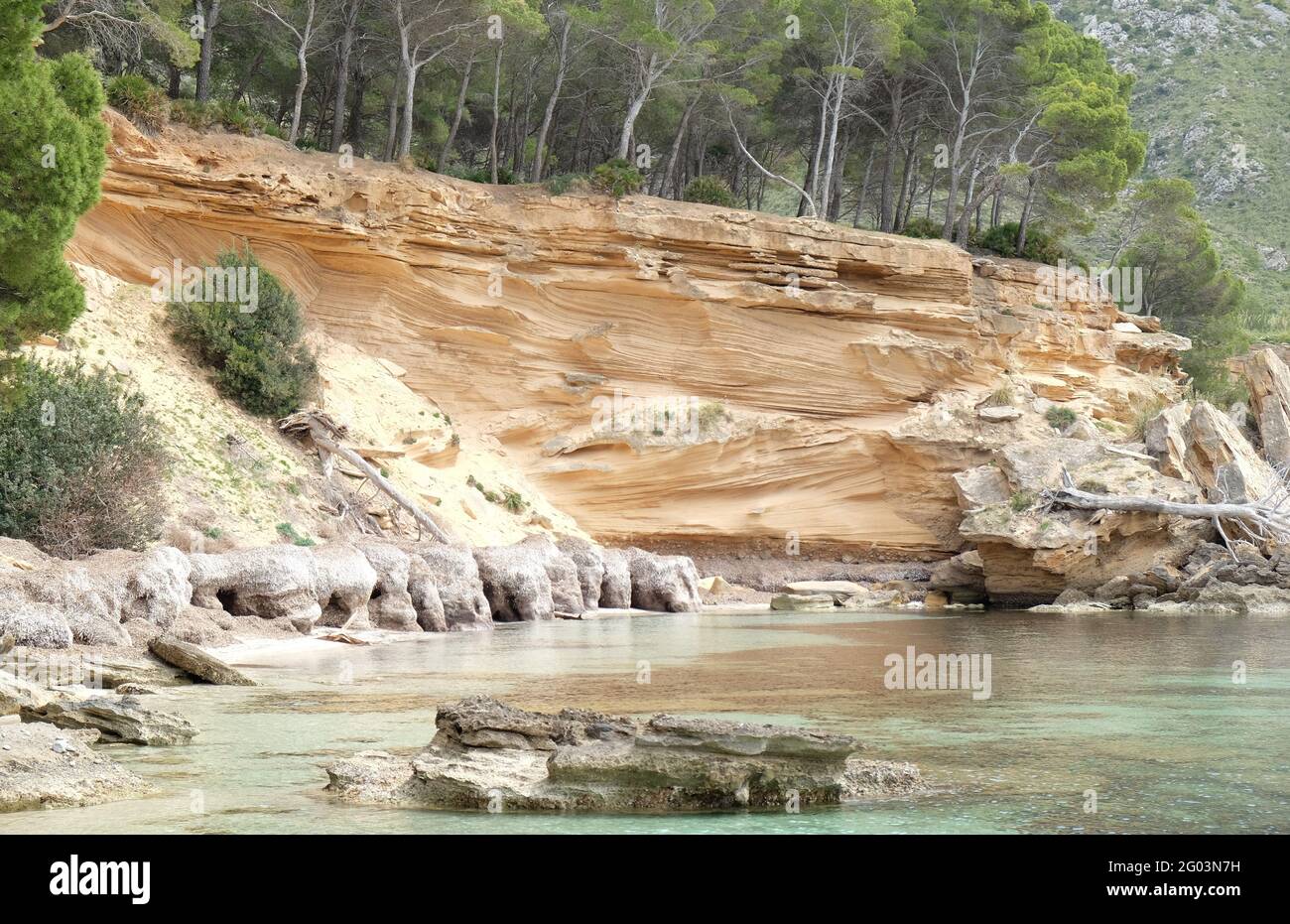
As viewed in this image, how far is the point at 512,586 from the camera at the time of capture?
24.8 meters

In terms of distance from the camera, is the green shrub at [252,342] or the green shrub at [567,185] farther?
the green shrub at [567,185]

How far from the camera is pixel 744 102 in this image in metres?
39.0

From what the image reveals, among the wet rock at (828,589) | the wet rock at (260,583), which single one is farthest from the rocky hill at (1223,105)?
the wet rock at (260,583)

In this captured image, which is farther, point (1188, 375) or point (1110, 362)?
point (1188, 375)

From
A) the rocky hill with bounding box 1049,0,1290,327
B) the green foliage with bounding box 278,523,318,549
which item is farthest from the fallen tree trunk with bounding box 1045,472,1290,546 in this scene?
the rocky hill with bounding box 1049,0,1290,327

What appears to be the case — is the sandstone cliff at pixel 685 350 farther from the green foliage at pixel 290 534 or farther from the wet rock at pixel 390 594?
the wet rock at pixel 390 594

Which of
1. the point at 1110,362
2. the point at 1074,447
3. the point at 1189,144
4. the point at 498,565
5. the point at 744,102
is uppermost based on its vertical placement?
the point at 1189,144

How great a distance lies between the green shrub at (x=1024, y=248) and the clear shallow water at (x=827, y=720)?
23494mm

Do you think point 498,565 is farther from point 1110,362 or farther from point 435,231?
point 1110,362

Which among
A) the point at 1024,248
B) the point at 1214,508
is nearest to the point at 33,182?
the point at 1214,508

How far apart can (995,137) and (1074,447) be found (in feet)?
45.8

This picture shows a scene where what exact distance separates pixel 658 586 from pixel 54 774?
23.1 m

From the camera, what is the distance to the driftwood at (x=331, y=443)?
2806cm
